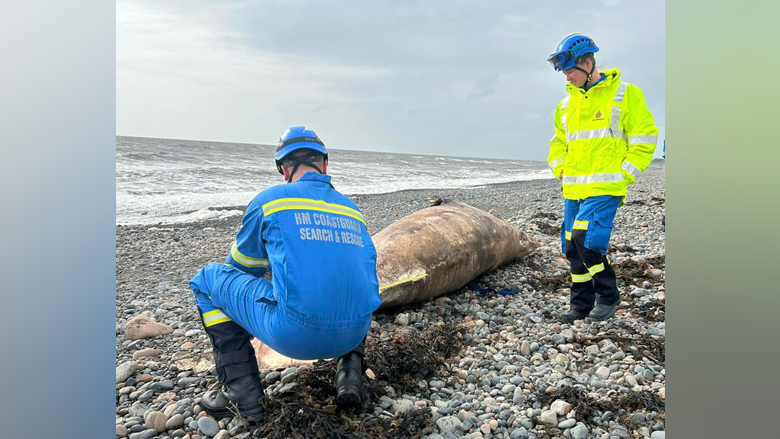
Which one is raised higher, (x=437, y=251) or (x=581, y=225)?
(x=581, y=225)

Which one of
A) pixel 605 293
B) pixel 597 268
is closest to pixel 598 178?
pixel 597 268

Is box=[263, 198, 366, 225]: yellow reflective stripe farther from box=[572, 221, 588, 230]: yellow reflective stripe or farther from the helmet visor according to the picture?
the helmet visor

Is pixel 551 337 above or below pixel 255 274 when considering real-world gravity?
below

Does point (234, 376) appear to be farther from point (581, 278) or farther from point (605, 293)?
point (605, 293)

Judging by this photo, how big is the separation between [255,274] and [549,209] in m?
12.0

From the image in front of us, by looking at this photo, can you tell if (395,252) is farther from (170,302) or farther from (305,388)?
(170,302)

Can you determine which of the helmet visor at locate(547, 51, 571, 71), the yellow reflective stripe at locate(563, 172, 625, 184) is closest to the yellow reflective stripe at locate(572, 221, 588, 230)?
the yellow reflective stripe at locate(563, 172, 625, 184)

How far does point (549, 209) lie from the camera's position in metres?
14.2

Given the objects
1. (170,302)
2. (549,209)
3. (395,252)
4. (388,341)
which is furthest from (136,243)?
(549,209)

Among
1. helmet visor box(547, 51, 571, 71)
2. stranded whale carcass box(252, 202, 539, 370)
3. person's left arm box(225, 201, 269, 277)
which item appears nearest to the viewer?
person's left arm box(225, 201, 269, 277)

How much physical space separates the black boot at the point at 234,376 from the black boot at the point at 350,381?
49 cm

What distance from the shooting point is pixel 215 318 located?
3371mm

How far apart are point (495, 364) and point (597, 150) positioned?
2.18 m

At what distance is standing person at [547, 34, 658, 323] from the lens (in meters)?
4.73
